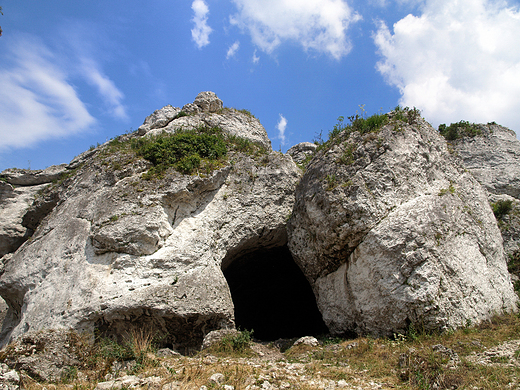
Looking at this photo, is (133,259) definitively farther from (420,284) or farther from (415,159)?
(415,159)

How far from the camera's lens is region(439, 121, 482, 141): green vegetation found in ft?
60.2

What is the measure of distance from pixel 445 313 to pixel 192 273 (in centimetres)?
719

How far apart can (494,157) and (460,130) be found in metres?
2.77

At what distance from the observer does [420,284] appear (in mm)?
8383

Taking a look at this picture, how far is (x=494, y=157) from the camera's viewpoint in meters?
16.9

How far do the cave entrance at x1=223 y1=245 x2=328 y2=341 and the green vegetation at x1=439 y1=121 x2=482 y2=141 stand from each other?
41.8ft

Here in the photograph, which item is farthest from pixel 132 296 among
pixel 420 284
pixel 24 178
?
pixel 24 178

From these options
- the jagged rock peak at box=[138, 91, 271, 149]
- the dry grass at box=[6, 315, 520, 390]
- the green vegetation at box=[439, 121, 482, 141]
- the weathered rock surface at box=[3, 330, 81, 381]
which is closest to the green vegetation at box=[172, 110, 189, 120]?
the jagged rock peak at box=[138, 91, 271, 149]

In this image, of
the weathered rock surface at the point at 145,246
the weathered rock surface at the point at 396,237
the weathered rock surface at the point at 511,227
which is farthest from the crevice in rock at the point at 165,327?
the weathered rock surface at the point at 511,227

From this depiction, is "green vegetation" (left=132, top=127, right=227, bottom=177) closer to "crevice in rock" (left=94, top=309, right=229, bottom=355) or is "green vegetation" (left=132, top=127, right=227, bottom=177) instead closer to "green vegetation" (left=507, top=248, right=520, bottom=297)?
"crevice in rock" (left=94, top=309, right=229, bottom=355)

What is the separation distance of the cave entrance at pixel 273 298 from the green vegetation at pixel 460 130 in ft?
41.8

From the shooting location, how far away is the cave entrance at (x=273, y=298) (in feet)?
48.6

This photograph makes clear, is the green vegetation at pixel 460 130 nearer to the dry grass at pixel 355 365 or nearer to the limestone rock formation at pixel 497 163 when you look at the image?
the limestone rock formation at pixel 497 163

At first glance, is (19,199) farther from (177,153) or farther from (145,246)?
(145,246)
